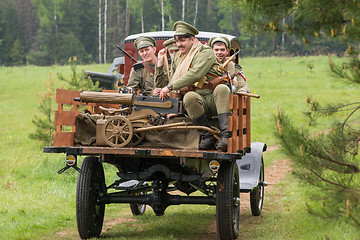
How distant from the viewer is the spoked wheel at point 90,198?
271 inches

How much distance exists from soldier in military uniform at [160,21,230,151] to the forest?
49.9 meters

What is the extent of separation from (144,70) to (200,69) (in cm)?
163

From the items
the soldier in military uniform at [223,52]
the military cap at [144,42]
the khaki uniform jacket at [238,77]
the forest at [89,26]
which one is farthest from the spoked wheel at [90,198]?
the forest at [89,26]

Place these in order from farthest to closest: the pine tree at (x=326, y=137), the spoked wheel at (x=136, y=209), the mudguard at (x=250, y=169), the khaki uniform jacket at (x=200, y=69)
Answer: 1. the spoked wheel at (x=136, y=209)
2. the mudguard at (x=250, y=169)
3. the khaki uniform jacket at (x=200, y=69)
4. the pine tree at (x=326, y=137)

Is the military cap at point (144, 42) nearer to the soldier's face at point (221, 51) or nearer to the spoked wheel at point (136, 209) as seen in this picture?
the soldier's face at point (221, 51)

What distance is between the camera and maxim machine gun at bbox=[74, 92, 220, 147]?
266 inches

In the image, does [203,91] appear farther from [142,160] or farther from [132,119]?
[142,160]

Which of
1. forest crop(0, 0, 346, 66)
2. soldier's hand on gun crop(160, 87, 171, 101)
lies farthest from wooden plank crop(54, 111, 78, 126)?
forest crop(0, 0, 346, 66)

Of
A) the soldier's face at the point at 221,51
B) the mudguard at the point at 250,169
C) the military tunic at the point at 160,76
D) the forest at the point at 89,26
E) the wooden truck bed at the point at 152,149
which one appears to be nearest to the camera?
the wooden truck bed at the point at 152,149

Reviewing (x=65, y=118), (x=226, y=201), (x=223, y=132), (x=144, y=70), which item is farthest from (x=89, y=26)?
(x=226, y=201)

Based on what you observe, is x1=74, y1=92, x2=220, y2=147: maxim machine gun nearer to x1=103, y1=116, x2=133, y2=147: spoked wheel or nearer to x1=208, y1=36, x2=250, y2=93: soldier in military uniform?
x1=103, y1=116, x2=133, y2=147: spoked wheel

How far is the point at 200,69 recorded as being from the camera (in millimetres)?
7105

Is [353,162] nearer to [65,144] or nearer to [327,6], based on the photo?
[327,6]

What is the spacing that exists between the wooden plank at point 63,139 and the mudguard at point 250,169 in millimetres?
2472
